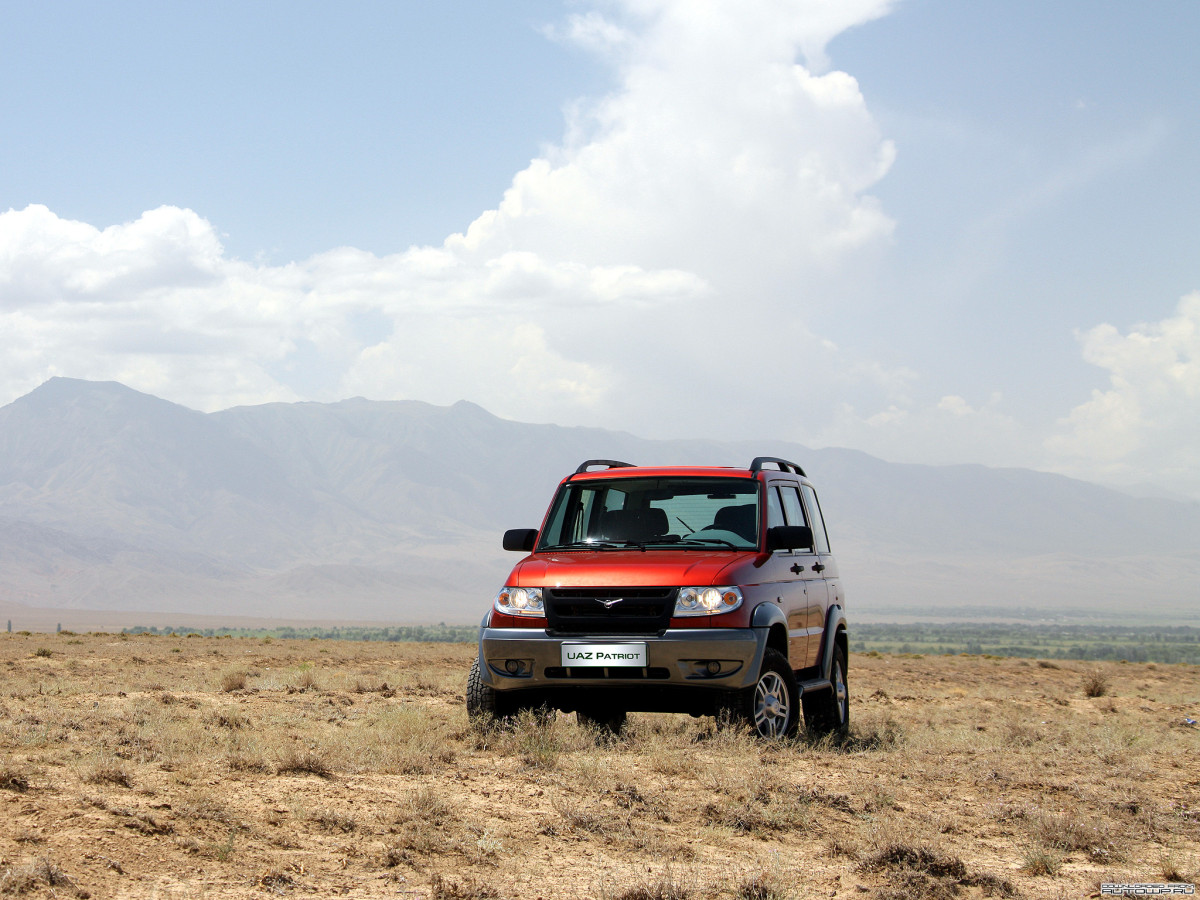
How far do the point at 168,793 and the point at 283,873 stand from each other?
159cm

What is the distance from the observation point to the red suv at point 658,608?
8.97 metres

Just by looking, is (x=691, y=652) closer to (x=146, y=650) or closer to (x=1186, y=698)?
(x=1186, y=698)

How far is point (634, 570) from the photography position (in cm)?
918

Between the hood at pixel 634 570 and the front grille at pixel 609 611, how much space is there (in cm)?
7

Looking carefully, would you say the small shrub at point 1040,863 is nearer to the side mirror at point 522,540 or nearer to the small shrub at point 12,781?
the side mirror at point 522,540

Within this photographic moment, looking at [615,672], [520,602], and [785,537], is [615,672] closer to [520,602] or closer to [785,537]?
[520,602]

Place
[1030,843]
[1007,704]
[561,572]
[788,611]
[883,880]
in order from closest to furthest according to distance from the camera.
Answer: [883,880] < [1030,843] < [561,572] < [788,611] < [1007,704]

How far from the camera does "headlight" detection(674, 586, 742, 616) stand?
898 centimetres

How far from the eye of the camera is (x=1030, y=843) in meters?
6.79

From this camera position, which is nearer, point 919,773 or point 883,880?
point 883,880

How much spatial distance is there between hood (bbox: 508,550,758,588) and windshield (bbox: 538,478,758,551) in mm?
489

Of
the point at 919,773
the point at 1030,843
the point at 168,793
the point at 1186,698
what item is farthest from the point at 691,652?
the point at 1186,698

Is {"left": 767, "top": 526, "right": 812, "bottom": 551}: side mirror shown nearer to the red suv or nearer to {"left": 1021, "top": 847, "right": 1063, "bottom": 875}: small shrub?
the red suv

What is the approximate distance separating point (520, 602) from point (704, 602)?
145 cm
